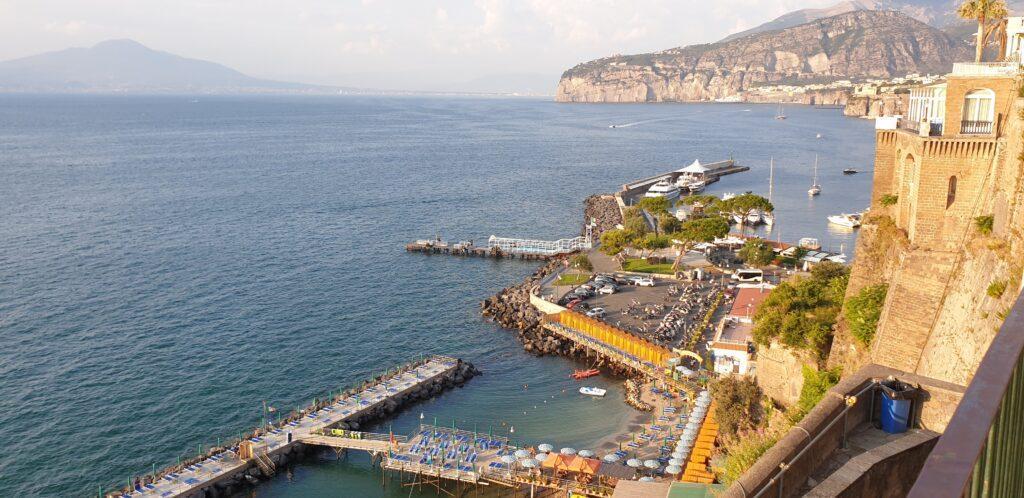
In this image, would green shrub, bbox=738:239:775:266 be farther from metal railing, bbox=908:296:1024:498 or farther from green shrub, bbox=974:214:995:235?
metal railing, bbox=908:296:1024:498

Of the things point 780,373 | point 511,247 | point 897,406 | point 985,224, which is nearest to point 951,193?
point 985,224

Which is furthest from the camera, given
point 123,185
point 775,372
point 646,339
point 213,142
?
point 213,142

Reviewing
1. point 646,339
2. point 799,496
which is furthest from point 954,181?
point 646,339

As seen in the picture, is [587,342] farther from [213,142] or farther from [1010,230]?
[213,142]

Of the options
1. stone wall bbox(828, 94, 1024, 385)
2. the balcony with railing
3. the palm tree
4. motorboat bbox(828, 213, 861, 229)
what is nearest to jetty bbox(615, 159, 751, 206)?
motorboat bbox(828, 213, 861, 229)

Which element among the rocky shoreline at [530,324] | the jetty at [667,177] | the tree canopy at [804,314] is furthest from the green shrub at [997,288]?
the jetty at [667,177]

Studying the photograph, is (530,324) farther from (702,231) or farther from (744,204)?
(744,204)

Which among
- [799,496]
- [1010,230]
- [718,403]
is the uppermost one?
[1010,230]
